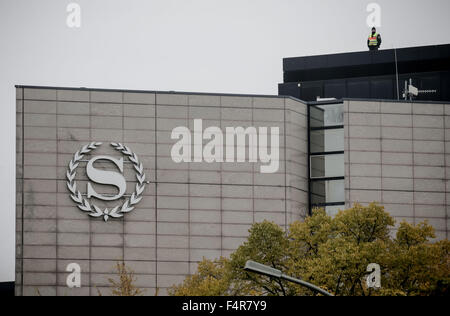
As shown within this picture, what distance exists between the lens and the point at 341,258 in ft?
234

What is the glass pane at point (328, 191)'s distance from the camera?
9919 centimetres

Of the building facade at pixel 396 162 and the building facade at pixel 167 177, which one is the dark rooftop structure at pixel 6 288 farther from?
the building facade at pixel 396 162

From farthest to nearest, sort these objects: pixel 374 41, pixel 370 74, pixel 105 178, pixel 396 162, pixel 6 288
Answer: pixel 374 41, pixel 370 74, pixel 6 288, pixel 396 162, pixel 105 178

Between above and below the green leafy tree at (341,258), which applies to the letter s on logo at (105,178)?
above

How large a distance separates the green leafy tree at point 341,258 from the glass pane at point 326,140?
67.2 ft

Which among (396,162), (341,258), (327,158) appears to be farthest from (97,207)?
(341,258)

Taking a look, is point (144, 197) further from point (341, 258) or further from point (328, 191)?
point (341, 258)

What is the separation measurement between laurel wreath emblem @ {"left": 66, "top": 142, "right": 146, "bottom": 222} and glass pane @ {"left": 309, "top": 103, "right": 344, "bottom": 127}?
16151 millimetres

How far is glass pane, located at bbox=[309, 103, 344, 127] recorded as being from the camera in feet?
329

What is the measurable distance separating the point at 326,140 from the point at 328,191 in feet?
Answer: 14.2

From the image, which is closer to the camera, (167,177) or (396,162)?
(167,177)

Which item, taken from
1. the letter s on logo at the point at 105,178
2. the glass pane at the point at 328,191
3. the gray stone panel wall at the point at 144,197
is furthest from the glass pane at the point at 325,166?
the letter s on logo at the point at 105,178

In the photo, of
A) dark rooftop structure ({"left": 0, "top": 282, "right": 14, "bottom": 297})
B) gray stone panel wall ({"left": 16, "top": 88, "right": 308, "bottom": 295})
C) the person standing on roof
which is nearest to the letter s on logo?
gray stone panel wall ({"left": 16, "top": 88, "right": 308, "bottom": 295})

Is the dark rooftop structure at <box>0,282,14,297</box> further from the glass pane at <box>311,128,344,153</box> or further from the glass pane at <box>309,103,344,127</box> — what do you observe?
the glass pane at <box>309,103,344,127</box>
